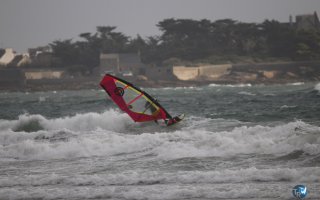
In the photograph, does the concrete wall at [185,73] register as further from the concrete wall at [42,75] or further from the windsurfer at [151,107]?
the windsurfer at [151,107]

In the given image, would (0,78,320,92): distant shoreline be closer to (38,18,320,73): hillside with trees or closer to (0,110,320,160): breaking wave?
(38,18,320,73): hillside with trees

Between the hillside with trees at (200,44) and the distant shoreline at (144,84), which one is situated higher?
the hillside with trees at (200,44)

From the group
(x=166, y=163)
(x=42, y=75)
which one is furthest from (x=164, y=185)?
(x=42, y=75)

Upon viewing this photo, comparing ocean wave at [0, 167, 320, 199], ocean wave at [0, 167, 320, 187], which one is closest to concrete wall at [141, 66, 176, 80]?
ocean wave at [0, 167, 320, 187]

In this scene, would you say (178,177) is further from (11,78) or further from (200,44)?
(200,44)

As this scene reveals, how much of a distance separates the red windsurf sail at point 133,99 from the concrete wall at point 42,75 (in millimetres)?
57677

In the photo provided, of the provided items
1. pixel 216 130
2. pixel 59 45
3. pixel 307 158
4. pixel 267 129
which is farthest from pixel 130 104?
pixel 59 45

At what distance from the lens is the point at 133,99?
16453 millimetres

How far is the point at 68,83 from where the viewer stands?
68.9m

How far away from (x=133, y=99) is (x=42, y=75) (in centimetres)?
5982

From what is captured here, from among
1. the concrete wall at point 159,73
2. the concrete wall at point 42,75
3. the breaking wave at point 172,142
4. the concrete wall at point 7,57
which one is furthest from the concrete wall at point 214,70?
the breaking wave at point 172,142

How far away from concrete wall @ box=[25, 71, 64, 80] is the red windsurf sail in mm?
57677

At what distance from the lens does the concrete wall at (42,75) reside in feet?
241

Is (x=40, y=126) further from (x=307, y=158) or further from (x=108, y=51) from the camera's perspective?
(x=108, y=51)
